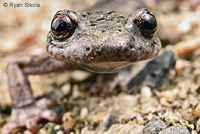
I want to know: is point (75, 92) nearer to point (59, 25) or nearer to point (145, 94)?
point (145, 94)

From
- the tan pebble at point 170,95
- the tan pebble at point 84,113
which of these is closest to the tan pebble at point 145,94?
the tan pebble at point 170,95

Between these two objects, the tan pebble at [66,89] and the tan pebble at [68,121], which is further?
the tan pebble at [66,89]

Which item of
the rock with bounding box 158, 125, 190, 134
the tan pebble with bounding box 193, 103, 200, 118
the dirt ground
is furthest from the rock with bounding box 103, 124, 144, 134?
the tan pebble with bounding box 193, 103, 200, 118

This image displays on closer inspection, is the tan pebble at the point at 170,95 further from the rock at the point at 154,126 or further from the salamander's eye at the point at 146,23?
the salamander's eye at the point at 146,23

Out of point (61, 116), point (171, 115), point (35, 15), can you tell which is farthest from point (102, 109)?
point (35, 15)

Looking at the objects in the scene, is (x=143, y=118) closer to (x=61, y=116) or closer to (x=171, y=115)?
(x=171, y=115)

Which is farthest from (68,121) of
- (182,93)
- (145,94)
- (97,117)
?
(182,93)

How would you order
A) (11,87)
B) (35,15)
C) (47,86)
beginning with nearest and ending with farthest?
(11,87) < (47,86) < (35,15)
